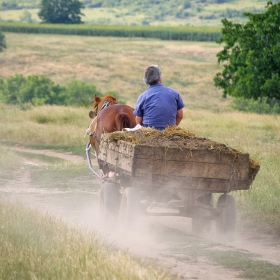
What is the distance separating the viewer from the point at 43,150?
78.0 ft

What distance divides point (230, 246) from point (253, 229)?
1.75 m

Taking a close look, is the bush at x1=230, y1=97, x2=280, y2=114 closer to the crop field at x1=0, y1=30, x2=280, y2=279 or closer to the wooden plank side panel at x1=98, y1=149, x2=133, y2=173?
the crop field at x1=0, y1=30, x2=280, y2=279

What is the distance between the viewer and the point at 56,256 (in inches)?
281

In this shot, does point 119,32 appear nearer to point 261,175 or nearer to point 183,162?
point 261,175

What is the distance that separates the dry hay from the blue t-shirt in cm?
69

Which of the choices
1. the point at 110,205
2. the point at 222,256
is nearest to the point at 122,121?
the point at 110,205

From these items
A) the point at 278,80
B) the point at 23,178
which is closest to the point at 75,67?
the point at 278,80

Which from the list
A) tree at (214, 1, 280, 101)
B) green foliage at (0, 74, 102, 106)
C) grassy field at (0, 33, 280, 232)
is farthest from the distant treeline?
tree at (214, 1, 280, 101)

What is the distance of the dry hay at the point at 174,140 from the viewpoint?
8969 millimetres

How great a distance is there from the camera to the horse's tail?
11.3m

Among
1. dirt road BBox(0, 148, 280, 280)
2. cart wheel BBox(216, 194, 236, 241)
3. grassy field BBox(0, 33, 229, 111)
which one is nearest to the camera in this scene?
dirt road BBox(0, 148, 280, 280)

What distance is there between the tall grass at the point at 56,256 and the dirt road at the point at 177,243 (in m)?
0.49

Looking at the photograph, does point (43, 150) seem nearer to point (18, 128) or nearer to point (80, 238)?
point (18, 128)

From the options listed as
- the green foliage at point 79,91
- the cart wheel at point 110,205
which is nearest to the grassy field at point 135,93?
the cart wheel at point 110,205
